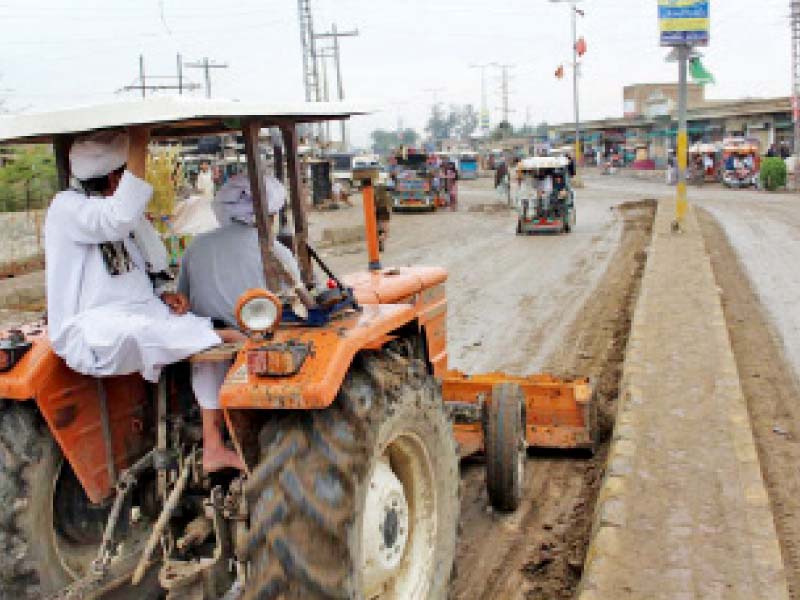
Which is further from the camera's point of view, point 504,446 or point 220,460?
point 504,446

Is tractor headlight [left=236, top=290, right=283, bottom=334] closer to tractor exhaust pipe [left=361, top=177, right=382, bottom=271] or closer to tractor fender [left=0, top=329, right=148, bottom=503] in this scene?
tractor fender [left=0, top=329, right=148, bottom=503]

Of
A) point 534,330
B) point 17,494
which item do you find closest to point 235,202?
point 17,494

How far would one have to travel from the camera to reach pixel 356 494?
311 cm

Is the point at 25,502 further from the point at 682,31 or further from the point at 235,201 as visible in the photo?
the point at 682,31

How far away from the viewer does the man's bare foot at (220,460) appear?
3.50 m

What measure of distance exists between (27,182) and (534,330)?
13531 mm

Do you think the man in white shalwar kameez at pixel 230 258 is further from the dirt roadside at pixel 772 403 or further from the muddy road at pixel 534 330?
the dirt roadside at pixel 772 403

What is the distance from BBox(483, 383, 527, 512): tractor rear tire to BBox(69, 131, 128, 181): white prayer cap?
2685 mm

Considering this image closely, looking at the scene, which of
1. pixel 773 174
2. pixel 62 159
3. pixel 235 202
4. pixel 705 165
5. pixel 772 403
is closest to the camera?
pixel 62 159

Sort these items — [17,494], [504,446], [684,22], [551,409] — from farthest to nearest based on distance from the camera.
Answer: [684,22] < [551,409] < [504,446] < [17,494]

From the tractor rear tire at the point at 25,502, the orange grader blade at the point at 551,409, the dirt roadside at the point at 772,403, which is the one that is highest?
the tractor rear tire at the point at 25,502

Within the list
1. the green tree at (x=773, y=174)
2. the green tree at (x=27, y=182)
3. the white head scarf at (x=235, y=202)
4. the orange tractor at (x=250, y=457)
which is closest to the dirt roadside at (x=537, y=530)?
the orange tractor at (x=250, y=457)

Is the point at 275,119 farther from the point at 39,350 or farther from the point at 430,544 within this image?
the point at 430,544

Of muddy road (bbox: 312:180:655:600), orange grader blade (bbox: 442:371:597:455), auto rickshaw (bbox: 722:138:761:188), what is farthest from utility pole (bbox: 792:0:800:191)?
orange grader blade (bbox: 442:371:597:455)
